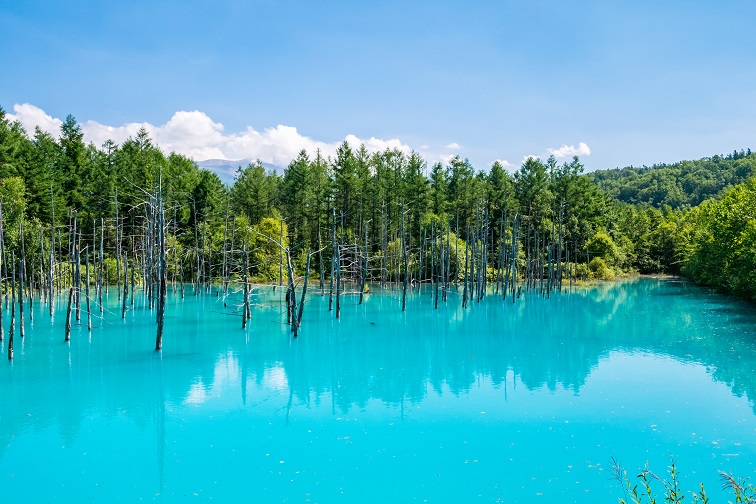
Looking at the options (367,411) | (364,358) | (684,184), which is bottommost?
(367,411)

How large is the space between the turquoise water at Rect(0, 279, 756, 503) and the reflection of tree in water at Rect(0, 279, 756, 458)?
0.39ft

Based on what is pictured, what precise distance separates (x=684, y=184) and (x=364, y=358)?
Answer: 370 ft

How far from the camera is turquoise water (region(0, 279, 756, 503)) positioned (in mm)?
11047

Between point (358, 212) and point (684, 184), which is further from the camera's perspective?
point (684, 184)

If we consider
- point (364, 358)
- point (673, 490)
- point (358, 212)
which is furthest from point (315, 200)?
point (673, 490)

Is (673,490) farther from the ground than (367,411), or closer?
farther from the ground

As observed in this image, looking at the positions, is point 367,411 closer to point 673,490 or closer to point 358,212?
point 673,490

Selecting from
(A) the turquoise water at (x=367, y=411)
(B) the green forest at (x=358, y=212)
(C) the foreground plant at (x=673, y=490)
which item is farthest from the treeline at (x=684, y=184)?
(C) the foreground plant at (x=673, y=490)

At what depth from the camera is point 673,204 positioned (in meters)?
104

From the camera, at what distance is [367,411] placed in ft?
51.0

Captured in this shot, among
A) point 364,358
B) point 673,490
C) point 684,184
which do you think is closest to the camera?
point 673,490

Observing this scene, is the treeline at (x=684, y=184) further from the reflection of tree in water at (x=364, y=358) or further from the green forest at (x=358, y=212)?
the reflection of tree in water at (x=364, y=358)

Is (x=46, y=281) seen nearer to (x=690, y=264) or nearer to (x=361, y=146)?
(x=361, y=146)

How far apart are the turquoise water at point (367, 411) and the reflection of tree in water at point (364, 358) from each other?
0.12 meters
